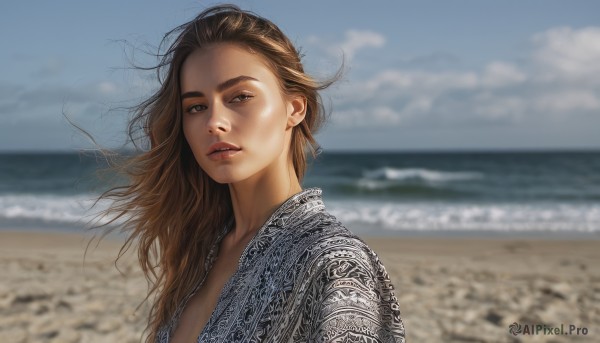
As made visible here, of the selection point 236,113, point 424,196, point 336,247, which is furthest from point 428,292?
point 424,196

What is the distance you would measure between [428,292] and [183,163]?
15.1 ft

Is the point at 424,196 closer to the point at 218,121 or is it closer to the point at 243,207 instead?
the point at 243,207

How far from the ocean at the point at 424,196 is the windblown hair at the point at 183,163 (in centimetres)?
24

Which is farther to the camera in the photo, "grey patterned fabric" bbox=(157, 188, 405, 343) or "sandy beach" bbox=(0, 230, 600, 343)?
"sandy beach" bbox=(0, 230, 600, 343)

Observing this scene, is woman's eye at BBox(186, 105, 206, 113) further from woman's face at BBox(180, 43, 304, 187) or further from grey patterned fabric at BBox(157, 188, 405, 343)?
grey patterned fabric at BBox(157, 188, 405, 343)

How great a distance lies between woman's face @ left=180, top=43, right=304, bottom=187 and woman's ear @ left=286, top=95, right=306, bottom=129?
0.8 inches

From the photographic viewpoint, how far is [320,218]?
1571 mm

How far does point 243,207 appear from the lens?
1.99 metres

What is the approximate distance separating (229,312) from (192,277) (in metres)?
0.52

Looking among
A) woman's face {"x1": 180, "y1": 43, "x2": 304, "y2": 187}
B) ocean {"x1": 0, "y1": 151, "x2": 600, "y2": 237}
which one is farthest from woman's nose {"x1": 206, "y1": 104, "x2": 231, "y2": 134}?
ocean {"x1": 0, "y1": 151, "x2": 600, "y2": 237}

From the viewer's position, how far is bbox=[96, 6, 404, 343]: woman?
1.36 m

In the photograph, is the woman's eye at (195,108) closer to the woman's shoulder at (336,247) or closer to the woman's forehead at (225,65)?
the woman's forehead at (225,65)

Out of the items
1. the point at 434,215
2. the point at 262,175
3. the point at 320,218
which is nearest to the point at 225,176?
the point at 262,175

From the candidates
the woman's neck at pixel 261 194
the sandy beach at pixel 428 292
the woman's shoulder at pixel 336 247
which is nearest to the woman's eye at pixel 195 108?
the woman's neck at pixel 261 194
